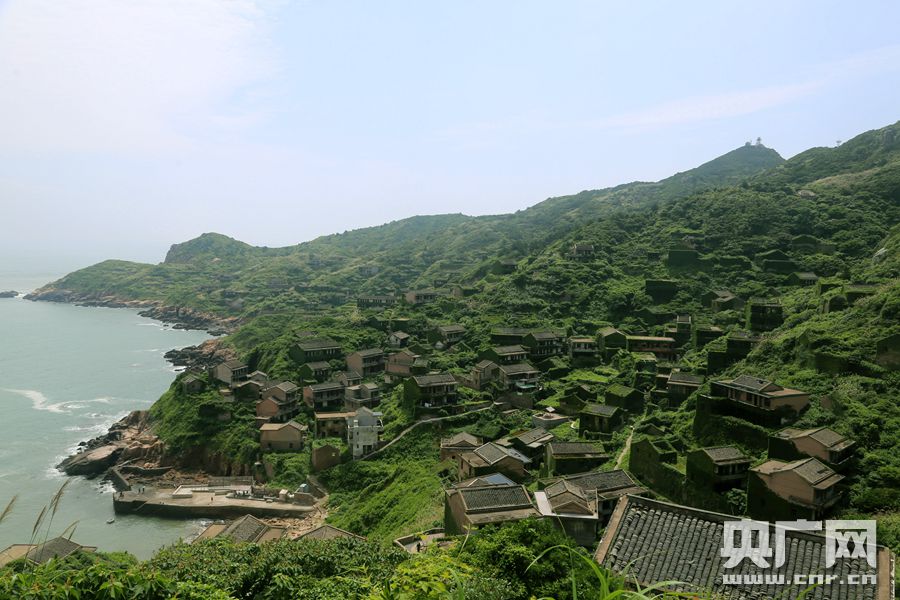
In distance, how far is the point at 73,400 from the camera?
5766 centimetres

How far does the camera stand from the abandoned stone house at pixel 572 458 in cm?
2778

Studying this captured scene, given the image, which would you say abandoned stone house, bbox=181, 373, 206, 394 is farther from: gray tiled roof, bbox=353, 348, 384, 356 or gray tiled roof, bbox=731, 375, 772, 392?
gray tiled roof, bbox=731, 375, 772, 392

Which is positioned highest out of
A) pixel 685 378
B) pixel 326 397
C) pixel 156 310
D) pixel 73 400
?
pixel 156 310

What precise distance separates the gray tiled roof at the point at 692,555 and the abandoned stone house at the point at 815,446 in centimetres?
1440

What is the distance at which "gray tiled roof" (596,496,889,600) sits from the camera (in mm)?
7777

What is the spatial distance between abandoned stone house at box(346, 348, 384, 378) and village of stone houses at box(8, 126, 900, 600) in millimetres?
221

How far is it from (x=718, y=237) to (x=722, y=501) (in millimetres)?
52688

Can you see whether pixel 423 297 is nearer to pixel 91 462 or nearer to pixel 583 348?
pixel 583 348

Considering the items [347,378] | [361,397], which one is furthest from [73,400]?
[361,397]

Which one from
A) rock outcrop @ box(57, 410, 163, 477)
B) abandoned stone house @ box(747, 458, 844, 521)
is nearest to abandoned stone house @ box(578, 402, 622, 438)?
abandoned stone house @ box(747, 458, 844, 521)

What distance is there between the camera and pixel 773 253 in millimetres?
58750

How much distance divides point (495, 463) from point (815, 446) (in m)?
14.6

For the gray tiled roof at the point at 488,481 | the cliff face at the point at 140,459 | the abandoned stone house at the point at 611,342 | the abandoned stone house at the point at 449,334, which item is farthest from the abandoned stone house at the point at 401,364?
the gray tiled roof at the point at 488,481

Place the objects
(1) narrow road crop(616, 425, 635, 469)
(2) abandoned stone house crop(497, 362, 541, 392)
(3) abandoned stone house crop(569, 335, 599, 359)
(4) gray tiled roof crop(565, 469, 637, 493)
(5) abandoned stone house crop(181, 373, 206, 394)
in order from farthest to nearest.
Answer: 1. (5) abandoned stone house crop(181, 373, 206, 394)
2. (3) abandoned stone house crop(569, 335, 599, 359)
3. (2) abandoned stone house crop(497, 362, 541, 392)
4. (1) narrow road crop(616, 425, 635, 469)
5. (4) gray tiled roof crop(565, 469, 637, 493)
